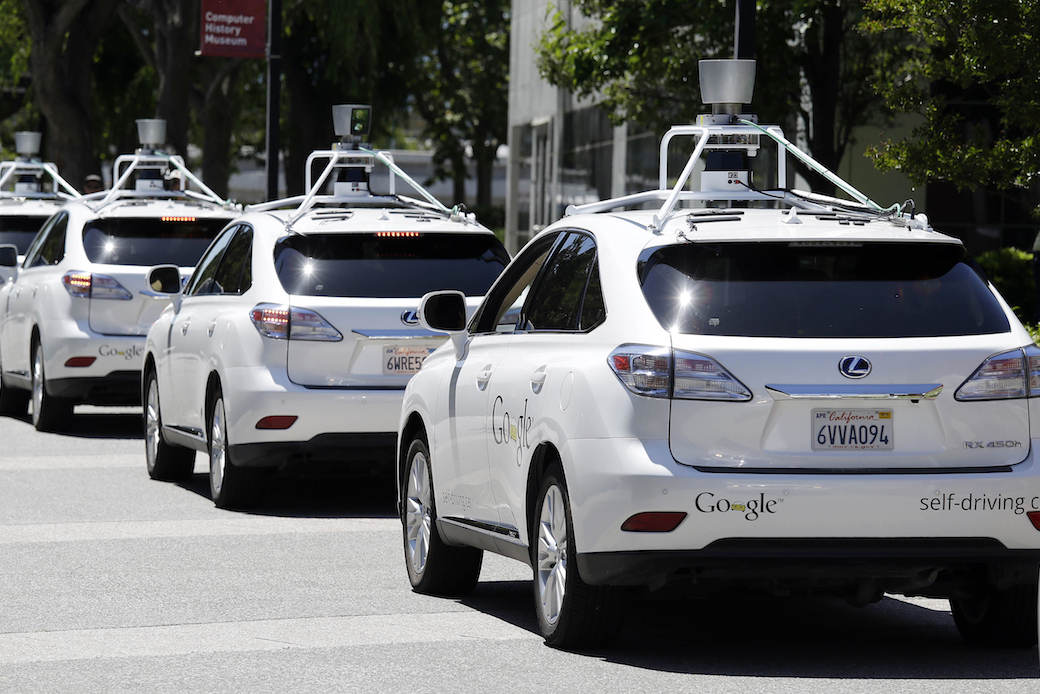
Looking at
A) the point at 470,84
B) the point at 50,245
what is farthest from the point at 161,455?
the point at 470,84

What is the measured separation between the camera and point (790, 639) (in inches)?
286

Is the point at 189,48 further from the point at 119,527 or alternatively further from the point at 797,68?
the point at 119,527

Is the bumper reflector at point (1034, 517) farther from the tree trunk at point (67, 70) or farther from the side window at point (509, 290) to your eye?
the tree trunk at point (67, 70)

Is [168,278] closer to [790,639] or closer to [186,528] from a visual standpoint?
[186,528]

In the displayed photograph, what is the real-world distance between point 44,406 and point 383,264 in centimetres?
535

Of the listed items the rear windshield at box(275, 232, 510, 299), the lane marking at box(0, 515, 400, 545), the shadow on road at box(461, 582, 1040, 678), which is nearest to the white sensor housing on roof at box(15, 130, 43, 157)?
the rear windshield at box(275, 232, 510, 299)

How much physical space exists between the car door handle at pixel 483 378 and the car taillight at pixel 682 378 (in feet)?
4.19

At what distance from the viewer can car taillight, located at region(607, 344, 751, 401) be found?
20.9 ft

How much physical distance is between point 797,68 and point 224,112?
572 inches

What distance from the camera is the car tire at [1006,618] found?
6.90 metres

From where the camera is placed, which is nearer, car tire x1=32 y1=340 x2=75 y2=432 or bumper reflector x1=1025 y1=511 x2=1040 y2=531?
bumper reflector x1=1025 y1=511 x2=1040 y2=531

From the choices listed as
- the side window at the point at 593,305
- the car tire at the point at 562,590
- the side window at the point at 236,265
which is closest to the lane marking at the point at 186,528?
the side window at the point at 236,265

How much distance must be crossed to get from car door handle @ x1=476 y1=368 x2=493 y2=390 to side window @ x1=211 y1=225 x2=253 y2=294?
373 cm

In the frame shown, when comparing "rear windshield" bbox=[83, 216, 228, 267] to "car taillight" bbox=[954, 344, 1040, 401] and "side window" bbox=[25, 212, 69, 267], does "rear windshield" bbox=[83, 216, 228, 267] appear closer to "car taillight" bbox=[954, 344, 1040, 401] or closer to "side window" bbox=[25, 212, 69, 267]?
"side window" bbox=[25, 212, 69, 267]
